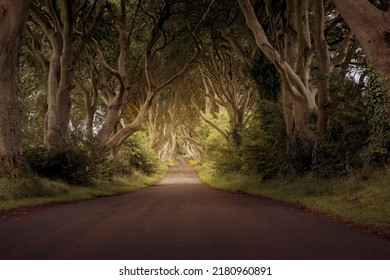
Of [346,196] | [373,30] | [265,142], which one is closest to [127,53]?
[265,142]

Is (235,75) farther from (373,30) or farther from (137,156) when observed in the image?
(373,30)

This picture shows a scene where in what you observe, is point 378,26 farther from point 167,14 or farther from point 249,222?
point 167,14

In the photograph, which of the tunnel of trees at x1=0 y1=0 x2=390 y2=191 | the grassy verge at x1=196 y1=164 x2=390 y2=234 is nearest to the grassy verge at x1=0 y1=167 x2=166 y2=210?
the tunnel of trees at x1=0 y1=0 x2=390 y2=191

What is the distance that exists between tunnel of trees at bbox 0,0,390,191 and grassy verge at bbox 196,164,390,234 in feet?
2.55

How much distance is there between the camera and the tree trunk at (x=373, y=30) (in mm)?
10719

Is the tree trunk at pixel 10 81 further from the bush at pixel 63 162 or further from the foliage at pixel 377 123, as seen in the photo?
the foliage at pixel 377 123

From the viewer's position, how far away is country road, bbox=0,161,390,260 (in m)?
5.50

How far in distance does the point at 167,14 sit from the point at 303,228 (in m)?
19.1

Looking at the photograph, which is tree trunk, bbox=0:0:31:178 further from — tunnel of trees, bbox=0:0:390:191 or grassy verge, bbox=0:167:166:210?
grassy verge, bbox=0:167:166:210

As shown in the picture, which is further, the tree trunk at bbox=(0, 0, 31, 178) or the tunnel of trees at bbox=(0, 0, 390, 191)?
the tree trunk at bbox=(0, 0, 31, 178)

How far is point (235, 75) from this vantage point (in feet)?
106

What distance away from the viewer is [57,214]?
1069cm

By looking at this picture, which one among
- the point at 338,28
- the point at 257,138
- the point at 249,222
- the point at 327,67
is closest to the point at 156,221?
the point at 249,222

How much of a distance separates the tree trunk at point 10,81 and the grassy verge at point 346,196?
10.1 meters
